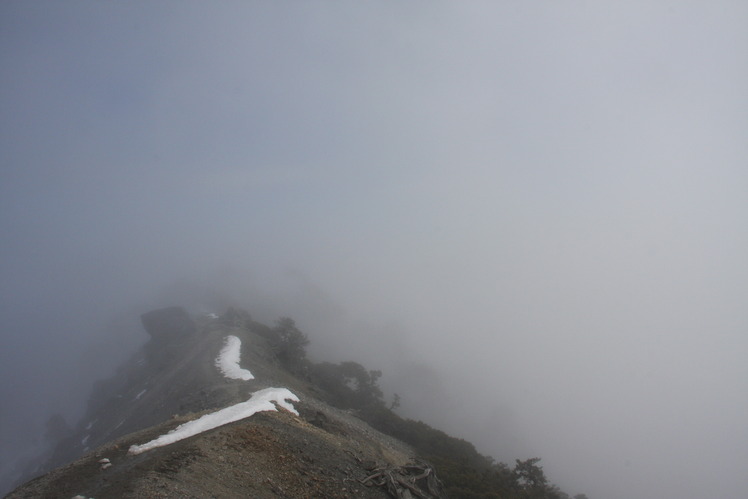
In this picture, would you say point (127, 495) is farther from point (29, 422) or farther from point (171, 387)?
point (29, 422)

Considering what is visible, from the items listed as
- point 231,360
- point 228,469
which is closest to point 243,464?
point 228,469

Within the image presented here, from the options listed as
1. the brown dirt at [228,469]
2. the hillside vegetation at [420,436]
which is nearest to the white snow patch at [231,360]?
the hillside vegetation at [420,436]

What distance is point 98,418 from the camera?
52562 millimetres

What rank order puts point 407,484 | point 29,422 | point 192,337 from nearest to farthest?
1. point 407,484
2. point 192,337
3. point 29,422

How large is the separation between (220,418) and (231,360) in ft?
72.5

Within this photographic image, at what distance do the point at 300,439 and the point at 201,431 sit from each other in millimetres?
4685

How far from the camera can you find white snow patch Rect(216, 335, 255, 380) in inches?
1419

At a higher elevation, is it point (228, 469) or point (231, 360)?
point (228, 469)

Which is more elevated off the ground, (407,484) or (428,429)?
(407,484)

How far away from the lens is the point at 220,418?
64.8ft

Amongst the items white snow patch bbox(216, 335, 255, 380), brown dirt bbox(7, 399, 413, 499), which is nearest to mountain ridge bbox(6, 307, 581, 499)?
brown dirt bbox(7, 399, 413, 499)

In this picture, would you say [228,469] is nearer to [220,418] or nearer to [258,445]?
[258,445]

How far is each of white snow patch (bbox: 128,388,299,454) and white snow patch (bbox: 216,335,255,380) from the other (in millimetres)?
10566

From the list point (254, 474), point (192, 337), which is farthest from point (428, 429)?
point (192, 337)
